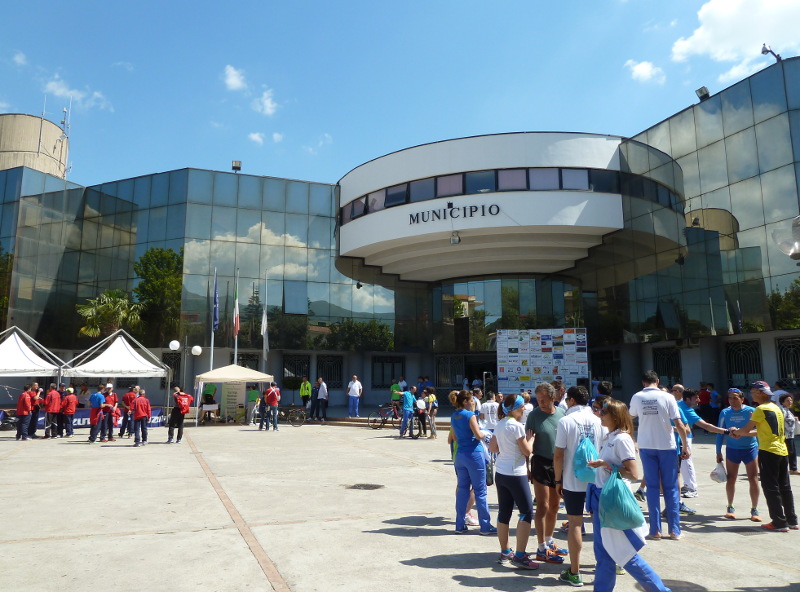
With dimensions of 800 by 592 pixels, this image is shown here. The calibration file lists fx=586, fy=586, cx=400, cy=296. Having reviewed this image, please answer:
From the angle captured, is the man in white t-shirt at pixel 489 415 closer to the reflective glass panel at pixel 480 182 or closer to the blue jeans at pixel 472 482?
the blue jeans at pixel 472 482

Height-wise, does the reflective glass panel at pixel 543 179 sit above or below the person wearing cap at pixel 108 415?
above

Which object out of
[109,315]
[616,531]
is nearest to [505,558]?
[616,531]

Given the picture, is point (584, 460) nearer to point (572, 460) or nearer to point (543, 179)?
point (572, 460)

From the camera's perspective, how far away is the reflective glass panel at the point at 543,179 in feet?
83.7

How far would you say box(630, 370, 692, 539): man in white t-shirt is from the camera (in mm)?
6668

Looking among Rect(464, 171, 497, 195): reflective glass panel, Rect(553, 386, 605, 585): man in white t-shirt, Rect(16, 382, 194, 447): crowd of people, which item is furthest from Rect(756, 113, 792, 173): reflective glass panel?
Rect(16, 382, 194, 447): crowd of people

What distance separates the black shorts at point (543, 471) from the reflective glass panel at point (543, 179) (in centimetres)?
2096

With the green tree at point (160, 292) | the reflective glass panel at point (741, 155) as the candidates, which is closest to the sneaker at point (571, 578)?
the reflective glass panel at point (741, 155)

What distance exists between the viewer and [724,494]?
30.6ft

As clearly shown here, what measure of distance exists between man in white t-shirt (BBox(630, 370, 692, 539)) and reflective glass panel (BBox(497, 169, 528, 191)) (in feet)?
64.4

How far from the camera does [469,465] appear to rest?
681cm

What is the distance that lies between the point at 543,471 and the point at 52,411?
60.1 ft

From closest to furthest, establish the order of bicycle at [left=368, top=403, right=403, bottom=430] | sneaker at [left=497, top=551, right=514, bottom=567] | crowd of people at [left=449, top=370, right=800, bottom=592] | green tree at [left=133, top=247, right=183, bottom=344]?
crowd of people at [left=449, top=370, right=800, bottom=592], sneaker at [left=497, top=551, right=514, bottom=567], bicycle at [left=368, top=403, right=403, bottom=430], green tree at [left=133, top=247, right=183, bottom=344]

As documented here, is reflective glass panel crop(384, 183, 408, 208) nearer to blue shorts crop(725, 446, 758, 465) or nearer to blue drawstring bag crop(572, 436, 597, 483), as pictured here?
Result: blue shorts crop(725, 446, 758, 465)
